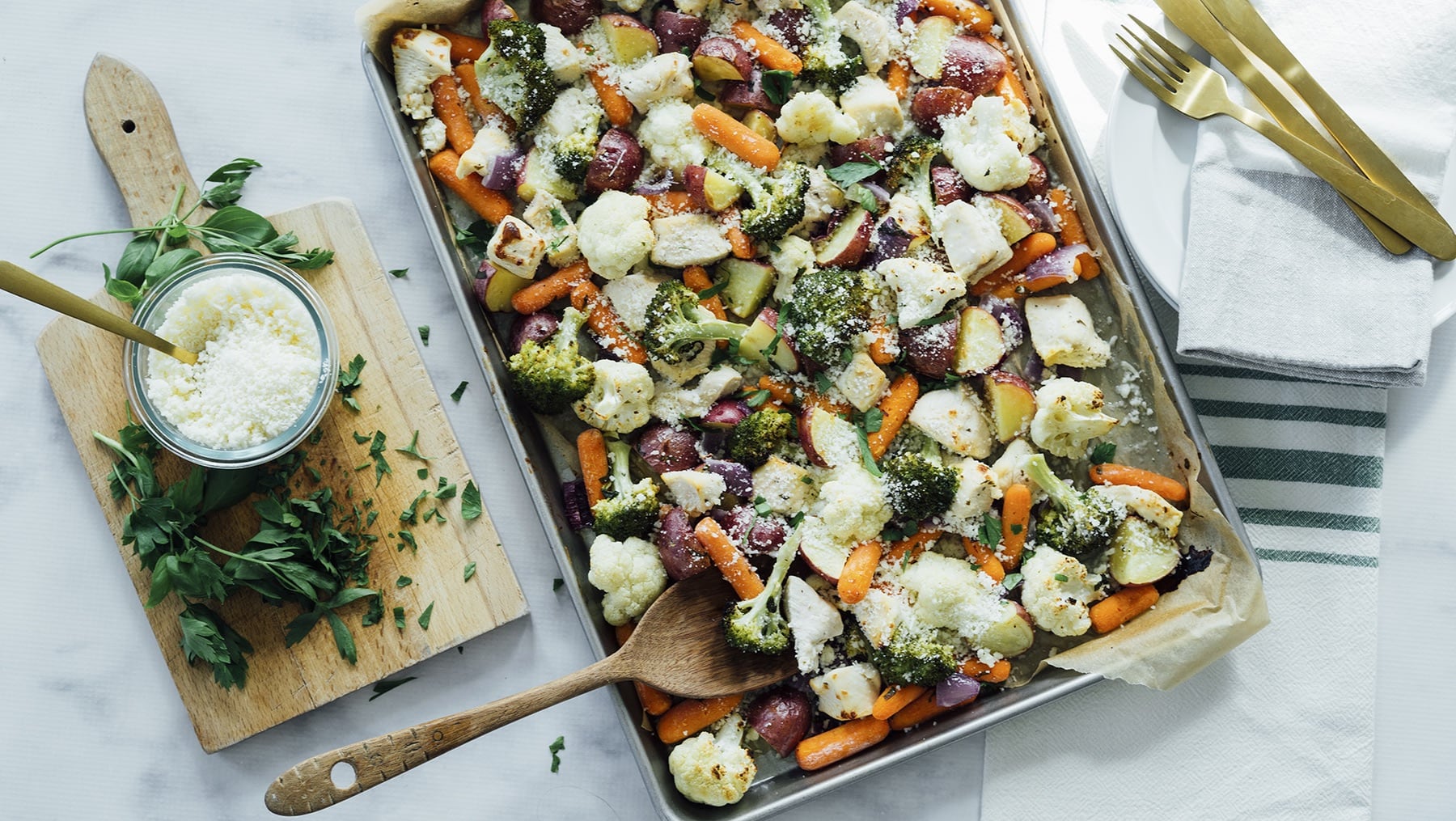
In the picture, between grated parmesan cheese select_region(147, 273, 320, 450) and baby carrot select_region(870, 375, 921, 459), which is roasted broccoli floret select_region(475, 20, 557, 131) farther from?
baby carrot select_region(870, 375, 921, 459)

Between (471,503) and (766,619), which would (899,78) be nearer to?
(766,619)

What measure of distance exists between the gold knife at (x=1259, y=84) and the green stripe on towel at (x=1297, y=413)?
1.78 feet

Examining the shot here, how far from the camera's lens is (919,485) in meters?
2.42

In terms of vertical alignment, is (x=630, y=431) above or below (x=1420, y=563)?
above

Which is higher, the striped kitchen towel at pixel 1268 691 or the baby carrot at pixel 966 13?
the baby carrot at pixel 966 13

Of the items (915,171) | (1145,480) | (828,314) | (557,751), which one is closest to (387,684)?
(557,751)

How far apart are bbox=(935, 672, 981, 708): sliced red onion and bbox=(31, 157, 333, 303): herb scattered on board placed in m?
1.98

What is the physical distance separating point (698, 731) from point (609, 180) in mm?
1430

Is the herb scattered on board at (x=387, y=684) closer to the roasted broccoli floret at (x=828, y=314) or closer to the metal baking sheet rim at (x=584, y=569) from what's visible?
the metal baking sheet rim at (x=584, y=569)

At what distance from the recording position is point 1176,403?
99.0 inches

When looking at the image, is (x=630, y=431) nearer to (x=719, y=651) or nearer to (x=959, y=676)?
(x=719, y=651)

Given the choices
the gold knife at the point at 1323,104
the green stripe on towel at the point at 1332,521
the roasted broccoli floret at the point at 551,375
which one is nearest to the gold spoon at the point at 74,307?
the roasted broccoli floret at the point at 551,375

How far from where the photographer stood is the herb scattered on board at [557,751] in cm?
280

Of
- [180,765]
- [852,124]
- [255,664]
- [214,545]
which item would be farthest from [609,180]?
[180,765]
